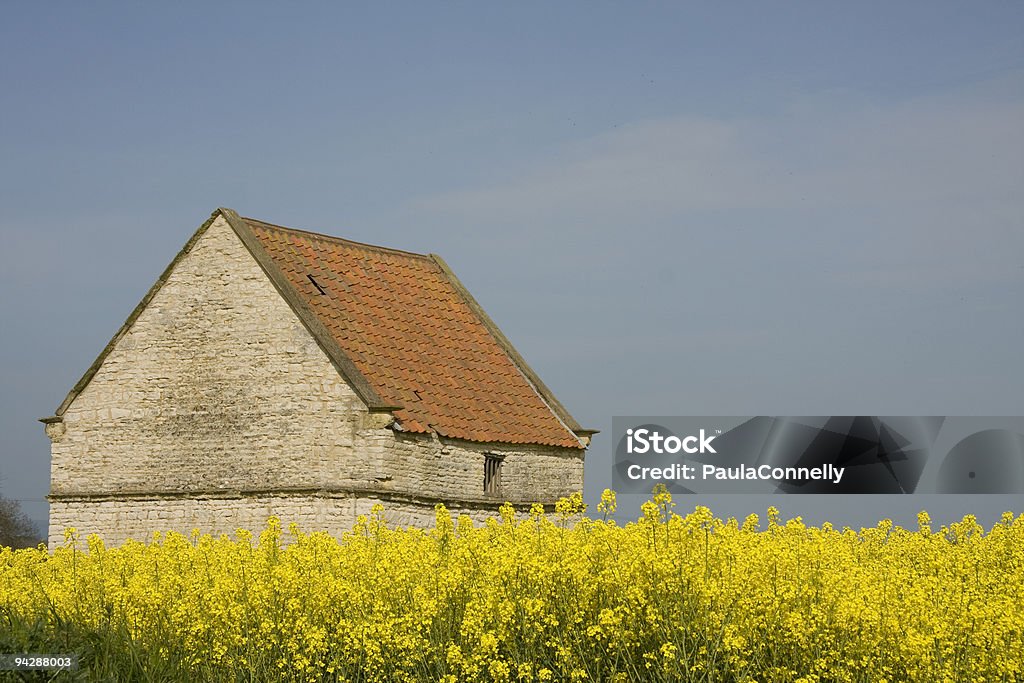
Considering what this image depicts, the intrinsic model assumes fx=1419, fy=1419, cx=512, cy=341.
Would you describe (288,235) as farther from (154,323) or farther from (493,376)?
(493,376)

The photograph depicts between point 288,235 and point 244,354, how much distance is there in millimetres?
3813

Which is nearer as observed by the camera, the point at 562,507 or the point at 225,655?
the point at 562,507

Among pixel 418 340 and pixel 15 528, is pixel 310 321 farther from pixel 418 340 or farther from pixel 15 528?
pixel 15 528

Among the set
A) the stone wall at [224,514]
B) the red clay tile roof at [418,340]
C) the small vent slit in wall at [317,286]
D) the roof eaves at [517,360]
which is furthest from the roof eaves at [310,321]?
the roof eaves at [517,360]

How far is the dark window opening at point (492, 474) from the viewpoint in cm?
3030

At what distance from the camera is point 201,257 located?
97.1 feet

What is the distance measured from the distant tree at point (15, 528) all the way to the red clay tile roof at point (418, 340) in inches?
1435

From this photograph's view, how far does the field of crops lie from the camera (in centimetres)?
1282

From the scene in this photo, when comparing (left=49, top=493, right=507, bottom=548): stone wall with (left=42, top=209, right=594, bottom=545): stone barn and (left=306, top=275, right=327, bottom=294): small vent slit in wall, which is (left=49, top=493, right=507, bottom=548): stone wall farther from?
(left=306, top=275, right=327, bottom=294): small vent slit in wall

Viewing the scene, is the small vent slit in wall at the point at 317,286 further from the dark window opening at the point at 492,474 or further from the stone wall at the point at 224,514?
the dark window opening at the point at 492,474

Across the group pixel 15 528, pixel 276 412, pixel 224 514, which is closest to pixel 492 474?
pixel 276 412

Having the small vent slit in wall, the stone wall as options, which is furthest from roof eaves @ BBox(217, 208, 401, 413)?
the stone wall

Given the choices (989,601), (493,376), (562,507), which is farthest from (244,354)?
(989,601)

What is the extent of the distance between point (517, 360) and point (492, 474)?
4.48 metres
